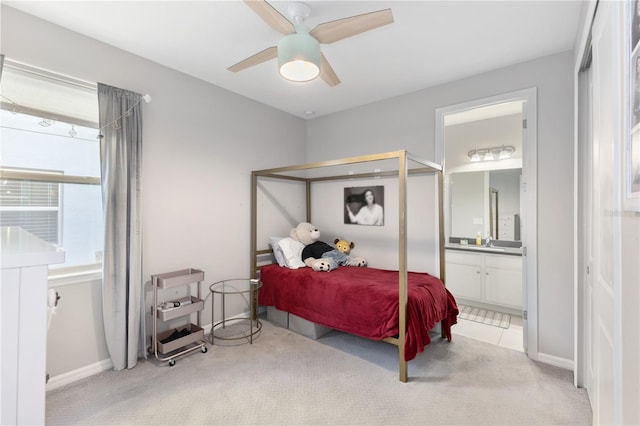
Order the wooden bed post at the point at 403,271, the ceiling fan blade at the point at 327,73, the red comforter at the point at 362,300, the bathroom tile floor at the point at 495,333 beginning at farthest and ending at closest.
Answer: the bathroom tile floor at the point at 495,333
the red comforter at the point at 362,300
the wooden bed post at the point at 403,271
the ceiling fan blade at the point at 327,73

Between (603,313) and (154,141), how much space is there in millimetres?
3273

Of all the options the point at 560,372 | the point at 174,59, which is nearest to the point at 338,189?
the point at 174,59

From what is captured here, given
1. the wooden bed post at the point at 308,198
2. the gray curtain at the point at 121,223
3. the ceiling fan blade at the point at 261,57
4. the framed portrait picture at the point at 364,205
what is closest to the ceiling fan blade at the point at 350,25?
the ceiling fan blade at the point at 261,57

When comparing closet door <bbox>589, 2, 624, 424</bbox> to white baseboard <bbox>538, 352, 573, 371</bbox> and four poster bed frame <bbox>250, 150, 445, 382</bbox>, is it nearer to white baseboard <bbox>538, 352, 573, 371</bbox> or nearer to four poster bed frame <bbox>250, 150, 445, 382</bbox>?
four poster bed frame <bbox>250, 150, 445, 382</bbox>

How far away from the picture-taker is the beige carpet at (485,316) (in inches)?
134

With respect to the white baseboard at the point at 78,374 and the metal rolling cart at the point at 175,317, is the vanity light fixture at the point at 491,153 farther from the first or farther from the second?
the white baseboard at the point at 78,374

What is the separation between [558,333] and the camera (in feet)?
8.15

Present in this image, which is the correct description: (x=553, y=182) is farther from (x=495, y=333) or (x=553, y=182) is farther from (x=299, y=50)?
(x=299, y=50)

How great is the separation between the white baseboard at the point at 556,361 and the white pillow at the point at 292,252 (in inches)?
93.4

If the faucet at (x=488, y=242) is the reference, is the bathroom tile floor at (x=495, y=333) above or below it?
below

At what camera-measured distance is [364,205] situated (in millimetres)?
3707

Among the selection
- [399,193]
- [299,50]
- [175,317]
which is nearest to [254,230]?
[175,317]

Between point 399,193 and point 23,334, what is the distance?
2.19m

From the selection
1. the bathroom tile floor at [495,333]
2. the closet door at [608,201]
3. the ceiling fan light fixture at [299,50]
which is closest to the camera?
the closet door at [608,201]
